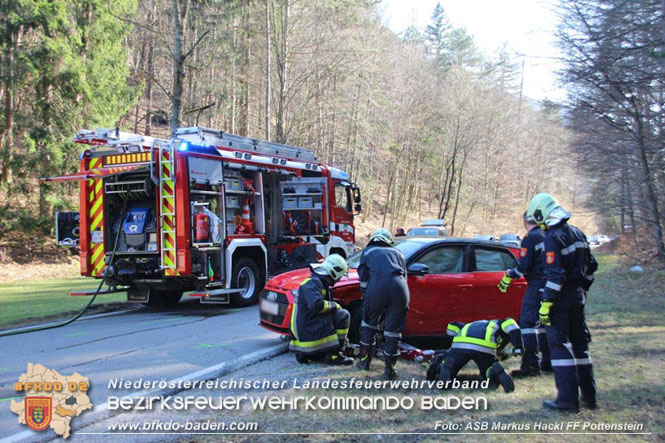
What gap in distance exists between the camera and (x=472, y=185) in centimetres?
4919

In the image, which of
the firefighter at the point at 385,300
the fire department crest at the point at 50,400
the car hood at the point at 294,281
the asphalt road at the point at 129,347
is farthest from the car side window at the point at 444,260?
the fire department crest at the point at 50,400

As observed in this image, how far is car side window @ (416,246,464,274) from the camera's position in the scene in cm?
694

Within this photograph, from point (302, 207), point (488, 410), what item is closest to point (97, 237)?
point (302, 207)

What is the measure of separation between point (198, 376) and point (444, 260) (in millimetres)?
3497

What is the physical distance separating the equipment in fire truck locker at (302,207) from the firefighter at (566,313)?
877 cm

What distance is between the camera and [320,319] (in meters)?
5.85

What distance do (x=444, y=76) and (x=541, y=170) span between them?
16328 mm

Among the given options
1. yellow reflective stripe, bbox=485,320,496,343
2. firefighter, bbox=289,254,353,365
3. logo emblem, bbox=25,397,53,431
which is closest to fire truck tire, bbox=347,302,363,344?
firefighter, bbox=289,254,353,365

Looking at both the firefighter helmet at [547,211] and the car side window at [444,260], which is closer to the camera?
the firefighter helmet at [547,211]

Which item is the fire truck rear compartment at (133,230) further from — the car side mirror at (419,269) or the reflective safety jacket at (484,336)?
the reflective safety jacket at (484,336)

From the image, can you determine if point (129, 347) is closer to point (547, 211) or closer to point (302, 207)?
point (547, 211)

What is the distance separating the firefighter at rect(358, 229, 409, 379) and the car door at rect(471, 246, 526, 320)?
189cm

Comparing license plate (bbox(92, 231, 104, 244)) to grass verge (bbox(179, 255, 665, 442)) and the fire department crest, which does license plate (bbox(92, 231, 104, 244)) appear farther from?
grass verge (bbox(179, 255, 665, 442))

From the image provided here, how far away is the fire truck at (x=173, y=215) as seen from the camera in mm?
9711
